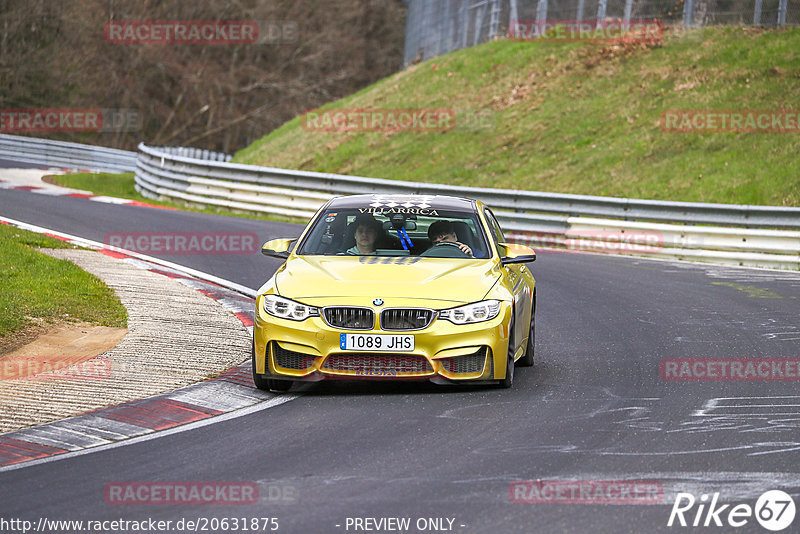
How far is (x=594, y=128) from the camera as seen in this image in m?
30.4

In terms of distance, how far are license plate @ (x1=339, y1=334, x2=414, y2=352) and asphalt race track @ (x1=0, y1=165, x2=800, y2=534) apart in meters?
0.39

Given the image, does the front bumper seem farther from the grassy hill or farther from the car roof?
the grassy hill

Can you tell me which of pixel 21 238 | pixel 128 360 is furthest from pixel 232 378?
pixel 21 238

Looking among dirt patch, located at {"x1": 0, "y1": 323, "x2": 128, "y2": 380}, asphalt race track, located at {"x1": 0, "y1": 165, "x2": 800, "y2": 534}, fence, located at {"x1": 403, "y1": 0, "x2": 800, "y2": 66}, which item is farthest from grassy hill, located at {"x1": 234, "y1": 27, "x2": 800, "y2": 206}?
dirt patch, located at {"x1": 0, "y1": 323, "x2": 128, "y2": 380}

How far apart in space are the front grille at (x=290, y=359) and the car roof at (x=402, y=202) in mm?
1919

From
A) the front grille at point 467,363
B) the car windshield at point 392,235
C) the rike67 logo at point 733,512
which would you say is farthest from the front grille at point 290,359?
the rike67 logo at point 733,512

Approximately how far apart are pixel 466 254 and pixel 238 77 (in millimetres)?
49529

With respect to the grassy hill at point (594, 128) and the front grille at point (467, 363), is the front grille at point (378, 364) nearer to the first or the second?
the front grille at point (467, 363)

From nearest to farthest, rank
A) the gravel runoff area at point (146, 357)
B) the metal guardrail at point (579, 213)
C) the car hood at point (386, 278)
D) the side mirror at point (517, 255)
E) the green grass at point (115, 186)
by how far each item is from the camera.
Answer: the gravel runoff area at point (146, 357), the car hood at point (386, 278), the side mirror at point (517, 255), the metal guardrail at point (579, 213), the green grass at point (115, 186)

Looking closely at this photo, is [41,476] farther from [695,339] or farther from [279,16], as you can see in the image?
[279,16]

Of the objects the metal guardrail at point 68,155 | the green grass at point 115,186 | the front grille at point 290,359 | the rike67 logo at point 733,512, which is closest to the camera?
the rike67 logo at point 733,512

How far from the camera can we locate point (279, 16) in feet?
197

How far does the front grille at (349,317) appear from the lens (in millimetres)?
8438

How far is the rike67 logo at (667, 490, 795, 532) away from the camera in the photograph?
5367 millimetres
